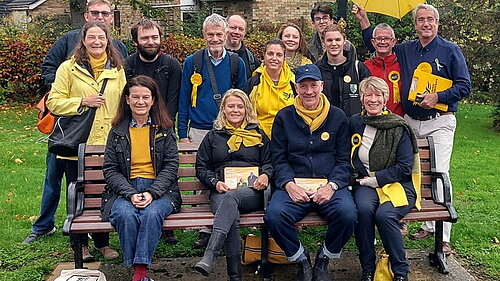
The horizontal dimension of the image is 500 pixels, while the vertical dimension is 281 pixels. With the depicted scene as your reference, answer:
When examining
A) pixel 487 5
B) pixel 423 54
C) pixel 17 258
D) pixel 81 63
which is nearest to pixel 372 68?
pixel 423 54

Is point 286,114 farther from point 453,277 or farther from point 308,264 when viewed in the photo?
point 453,277

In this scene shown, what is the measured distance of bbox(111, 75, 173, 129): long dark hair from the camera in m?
5.02

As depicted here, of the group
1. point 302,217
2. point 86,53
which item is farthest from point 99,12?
point 302,217

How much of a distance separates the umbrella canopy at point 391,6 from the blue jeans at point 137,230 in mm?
3139

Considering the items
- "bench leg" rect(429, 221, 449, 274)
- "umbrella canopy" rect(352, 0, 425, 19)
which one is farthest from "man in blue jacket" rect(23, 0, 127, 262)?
"bench leg" rect(429, 221, 449, 274)

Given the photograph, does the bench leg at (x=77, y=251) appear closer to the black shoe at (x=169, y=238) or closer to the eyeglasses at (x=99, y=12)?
the black shoe at (x=169, y=238)

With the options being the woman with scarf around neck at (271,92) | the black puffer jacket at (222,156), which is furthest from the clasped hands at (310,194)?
the woman with scarf around neck at (271,92)

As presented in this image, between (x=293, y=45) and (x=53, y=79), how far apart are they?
230cm

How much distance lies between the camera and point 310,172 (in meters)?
5.04

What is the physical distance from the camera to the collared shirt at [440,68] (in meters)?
5.43

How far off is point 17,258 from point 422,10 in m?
4.36

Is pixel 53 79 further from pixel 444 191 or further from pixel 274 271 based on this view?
pixel 444 191

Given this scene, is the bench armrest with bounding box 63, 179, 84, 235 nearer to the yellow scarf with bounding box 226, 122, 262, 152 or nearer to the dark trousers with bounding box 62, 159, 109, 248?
the dark trousers with bounding box 62, 159, 109, 248

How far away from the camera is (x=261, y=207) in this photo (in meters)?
5.07
